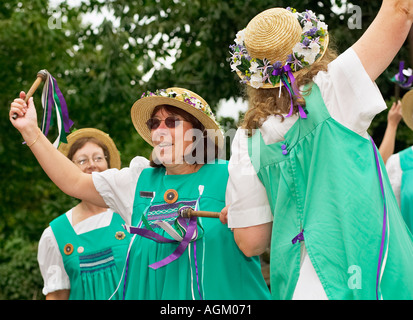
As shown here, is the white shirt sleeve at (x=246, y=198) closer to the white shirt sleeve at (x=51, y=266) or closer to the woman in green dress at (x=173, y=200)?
the woman in green dress at (x=173, y=200)

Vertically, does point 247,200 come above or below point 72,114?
below

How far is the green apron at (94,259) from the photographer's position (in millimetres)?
4762

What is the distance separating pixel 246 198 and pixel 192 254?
3.25 feet

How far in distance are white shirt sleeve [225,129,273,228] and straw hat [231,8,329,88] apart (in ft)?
1.11

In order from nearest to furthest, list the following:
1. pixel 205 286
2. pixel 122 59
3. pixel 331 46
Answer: pixel 331 46
pixel 205 286
pixel 122 59

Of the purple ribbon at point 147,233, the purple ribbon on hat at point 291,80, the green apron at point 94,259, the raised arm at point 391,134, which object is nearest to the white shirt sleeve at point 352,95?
the purple ribbon on hat at point 291,80

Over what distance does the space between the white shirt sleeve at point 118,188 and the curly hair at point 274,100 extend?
46.0 inches

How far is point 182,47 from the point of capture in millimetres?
8641

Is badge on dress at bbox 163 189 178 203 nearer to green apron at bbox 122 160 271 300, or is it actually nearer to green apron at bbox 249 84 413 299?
green apron at bbox 122 160 271 300

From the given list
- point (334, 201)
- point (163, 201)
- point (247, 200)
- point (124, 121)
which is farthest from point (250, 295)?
point (124, 121)

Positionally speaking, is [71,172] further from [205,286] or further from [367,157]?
[367,157]

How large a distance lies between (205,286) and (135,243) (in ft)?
1.66

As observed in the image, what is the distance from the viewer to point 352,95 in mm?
2416

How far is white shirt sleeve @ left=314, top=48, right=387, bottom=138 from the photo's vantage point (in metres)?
2.40
